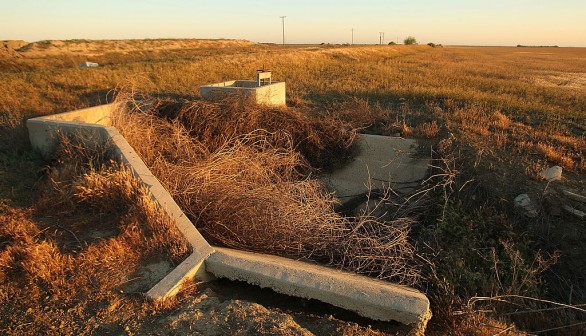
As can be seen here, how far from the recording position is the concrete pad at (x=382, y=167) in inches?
307

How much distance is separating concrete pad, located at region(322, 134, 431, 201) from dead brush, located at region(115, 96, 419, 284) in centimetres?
190

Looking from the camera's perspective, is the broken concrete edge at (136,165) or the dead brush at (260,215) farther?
the dead brush at (260,215)

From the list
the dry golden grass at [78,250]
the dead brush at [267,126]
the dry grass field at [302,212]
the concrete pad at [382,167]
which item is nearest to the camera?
the dry golden grass at [78,250]

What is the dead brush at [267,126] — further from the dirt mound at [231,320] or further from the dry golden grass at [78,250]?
the dirt mound at [231,320]

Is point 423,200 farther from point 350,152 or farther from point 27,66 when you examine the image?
point 27,66

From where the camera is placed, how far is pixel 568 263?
513 cm

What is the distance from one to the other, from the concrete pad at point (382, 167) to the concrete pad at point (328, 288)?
454 centimetres

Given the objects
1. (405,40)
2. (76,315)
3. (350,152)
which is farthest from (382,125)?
(405,40)

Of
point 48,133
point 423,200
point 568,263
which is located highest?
point 48,133

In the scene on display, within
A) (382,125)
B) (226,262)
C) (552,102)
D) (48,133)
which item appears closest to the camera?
(226,262)

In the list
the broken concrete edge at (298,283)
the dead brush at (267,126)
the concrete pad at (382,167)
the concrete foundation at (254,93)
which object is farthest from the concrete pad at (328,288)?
the concrete foundation at (254,93)

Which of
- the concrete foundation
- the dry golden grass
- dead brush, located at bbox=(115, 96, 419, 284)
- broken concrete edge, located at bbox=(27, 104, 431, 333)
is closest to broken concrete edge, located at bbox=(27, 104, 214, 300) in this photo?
broken concrete edge, located at bbox=(27, 104, 431, 333)

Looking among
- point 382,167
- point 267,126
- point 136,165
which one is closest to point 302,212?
point 136,165

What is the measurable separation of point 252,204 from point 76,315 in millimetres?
2406
